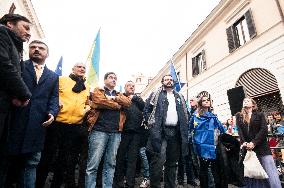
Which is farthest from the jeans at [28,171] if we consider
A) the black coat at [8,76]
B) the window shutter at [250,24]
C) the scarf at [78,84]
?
the window shutter at [250,24]

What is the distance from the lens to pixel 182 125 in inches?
152

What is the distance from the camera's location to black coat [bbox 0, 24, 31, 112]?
190 cm

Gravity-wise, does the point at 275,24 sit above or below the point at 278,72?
above

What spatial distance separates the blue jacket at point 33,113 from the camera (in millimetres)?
2482

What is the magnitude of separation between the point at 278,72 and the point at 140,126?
23.2 feet

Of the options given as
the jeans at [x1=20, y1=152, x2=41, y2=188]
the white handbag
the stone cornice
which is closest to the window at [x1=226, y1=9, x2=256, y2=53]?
the white handbag

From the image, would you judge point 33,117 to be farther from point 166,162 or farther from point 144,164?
point 144,164

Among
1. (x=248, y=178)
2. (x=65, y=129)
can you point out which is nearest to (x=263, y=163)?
(x=248, y=178)

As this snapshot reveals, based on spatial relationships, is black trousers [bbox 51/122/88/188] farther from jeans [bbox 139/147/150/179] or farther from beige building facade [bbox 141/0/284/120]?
beige building facade [bbox 141/0/284/120]

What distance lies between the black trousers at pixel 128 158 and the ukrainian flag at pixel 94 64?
191cm

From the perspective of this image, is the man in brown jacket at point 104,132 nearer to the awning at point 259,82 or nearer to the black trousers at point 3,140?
the black trousers at point 3,140

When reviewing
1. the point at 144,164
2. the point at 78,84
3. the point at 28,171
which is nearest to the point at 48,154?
the point at 28,171

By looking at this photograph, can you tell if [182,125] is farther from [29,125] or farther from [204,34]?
[204,34]

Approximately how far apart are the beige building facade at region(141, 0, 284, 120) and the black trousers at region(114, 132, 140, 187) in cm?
379
